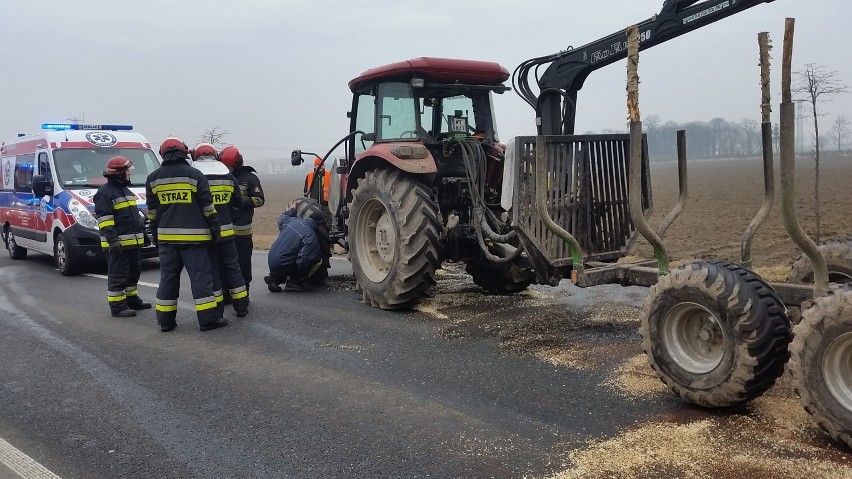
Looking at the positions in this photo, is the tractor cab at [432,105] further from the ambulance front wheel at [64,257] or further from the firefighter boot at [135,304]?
the ambulance front wheel at [64,257]

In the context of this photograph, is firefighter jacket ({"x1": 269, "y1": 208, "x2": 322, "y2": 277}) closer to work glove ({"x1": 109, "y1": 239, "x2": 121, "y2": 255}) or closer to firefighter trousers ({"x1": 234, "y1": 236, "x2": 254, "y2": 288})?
firefighter trousers ({"x1": 234, "y1": 236, "x2": 254, "y2": 288})

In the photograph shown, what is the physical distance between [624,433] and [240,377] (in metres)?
2.77

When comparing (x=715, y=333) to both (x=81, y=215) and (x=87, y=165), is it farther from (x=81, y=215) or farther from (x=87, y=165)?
(x=87, y=165)

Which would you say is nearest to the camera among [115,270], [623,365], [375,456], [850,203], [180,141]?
[375,456]

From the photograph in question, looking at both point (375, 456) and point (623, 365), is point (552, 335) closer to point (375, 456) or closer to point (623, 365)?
point (623, 365)

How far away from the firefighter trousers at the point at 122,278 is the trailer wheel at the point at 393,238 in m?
2.39

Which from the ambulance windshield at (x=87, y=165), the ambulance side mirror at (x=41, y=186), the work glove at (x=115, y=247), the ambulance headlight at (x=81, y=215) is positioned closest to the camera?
the work glove at (x=115, y=247)

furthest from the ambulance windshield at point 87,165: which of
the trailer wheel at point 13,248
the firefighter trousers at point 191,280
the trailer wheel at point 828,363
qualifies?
the trailer wheel at point 828,363

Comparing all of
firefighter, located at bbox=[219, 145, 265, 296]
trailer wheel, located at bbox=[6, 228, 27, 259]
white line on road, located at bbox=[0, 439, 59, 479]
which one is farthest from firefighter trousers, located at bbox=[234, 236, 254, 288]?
trailer wheel, located at bbox=[6, 228, 27, 259]

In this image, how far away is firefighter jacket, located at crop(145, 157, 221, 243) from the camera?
6.43 m

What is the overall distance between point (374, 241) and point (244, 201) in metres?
1.57

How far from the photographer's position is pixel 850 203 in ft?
60.0

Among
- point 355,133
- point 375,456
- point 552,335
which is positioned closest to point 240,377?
point 375,456

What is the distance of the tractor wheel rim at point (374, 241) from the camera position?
7.12 meters
